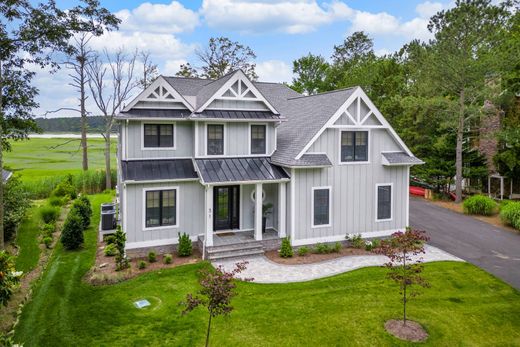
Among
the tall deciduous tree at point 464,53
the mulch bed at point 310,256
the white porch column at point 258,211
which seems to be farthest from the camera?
the tall deciduous tree at point 464,53

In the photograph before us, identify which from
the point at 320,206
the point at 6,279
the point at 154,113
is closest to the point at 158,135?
the point at 154,113

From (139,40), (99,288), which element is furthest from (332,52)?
(99,288)

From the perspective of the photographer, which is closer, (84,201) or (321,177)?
(321,177)

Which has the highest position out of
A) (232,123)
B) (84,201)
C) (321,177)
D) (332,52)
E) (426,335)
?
(332,52)

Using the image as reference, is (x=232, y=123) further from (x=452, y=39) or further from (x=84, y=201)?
(x=452, y=39)

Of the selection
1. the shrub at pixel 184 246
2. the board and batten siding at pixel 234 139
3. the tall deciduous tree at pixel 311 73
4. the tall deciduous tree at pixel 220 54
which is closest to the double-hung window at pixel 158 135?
the board and batten siding at pixel 234 139

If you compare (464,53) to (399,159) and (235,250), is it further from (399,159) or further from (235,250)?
(235,250)

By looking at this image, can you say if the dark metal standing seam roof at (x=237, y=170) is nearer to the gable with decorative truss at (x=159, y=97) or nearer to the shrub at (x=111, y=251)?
the gable with decorative truss at (x=159, y=97)

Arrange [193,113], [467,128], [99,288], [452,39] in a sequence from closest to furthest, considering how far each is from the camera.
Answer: [99,288] → [193,113] → [452,39] → [467,128]
